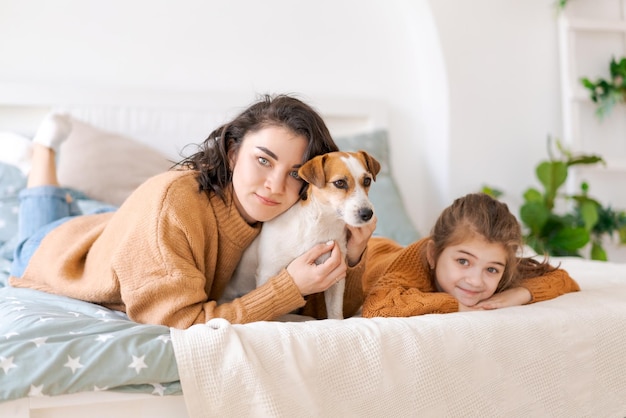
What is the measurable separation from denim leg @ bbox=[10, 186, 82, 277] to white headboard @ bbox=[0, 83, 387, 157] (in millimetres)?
605

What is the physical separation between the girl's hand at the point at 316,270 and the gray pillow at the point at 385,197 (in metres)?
1.12

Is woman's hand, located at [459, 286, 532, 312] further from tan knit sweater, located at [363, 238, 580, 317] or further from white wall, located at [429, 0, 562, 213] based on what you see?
white wall, located at [429, 0, 562, 213]

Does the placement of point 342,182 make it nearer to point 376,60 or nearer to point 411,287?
point 411,287

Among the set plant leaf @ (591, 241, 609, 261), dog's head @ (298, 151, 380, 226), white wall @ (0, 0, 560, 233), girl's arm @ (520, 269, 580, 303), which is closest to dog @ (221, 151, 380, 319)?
dog's head @ (298, 151, 380, 226)

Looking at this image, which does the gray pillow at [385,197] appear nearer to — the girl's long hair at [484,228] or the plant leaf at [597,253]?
the girl's long hair at [484,228]

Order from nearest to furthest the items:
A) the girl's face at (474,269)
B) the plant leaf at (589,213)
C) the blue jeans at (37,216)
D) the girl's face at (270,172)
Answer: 1. the girl's face at (270,172)
2. the girl's face at (474,269)
3. the blue jeans at (37,216)
4. the plant leaf at (589,213)

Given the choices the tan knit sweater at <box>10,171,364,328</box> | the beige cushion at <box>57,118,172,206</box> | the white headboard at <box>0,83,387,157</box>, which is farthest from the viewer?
the white headboard at <box>0,83,387,157</box>

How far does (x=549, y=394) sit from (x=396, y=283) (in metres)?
0.41

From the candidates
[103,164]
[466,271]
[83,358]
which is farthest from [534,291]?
[103,164]

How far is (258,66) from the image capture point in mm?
3121

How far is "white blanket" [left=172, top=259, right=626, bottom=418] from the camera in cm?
103

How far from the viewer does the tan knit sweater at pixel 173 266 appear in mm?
1296

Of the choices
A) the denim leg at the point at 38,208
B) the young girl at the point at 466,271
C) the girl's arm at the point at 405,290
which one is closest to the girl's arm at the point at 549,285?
the young girl at the point at 466,271

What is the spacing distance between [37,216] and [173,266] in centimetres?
98
